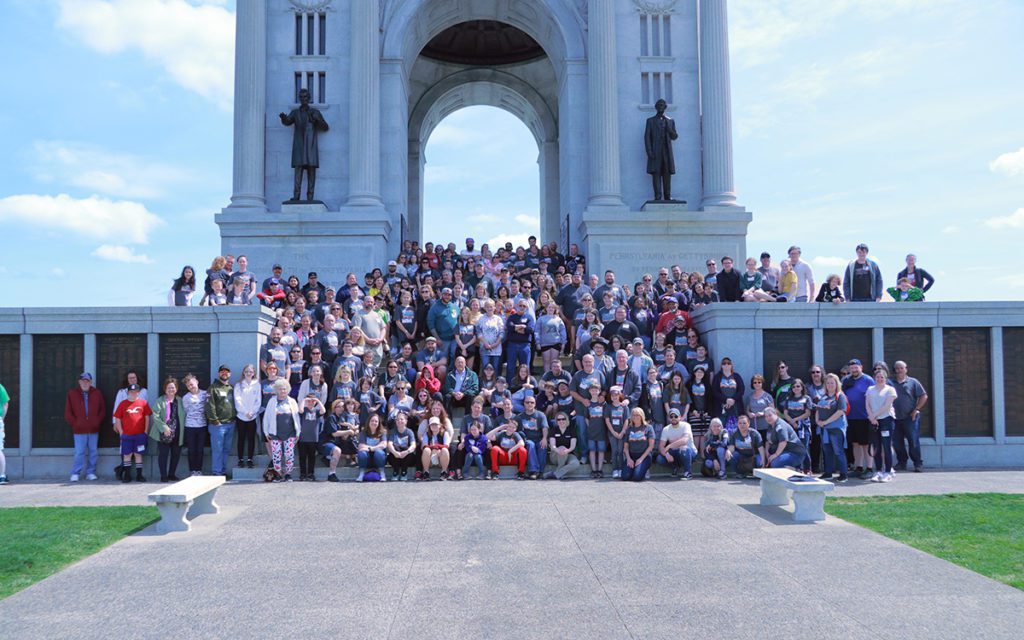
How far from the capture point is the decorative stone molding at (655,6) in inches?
1139

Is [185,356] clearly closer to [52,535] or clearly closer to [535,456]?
[535,456]

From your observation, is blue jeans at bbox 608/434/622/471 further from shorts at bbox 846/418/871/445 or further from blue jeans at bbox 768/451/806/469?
shorts at bbox 846/418/871/445

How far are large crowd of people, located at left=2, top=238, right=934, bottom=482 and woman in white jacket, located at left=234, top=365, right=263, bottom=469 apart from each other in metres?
0.03

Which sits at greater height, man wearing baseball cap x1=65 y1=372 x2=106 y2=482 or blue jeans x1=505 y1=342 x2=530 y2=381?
blue jeans x1=505 y1=342 x2=530 y2=381

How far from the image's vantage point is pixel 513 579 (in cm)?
814

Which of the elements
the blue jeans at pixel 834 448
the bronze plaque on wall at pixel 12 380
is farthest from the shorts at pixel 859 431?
the bronze plaque on wall at pixel 12 380

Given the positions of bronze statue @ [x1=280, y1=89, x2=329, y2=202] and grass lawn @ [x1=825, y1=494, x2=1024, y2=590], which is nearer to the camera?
grass lawn @ [x1=825, y1=494, x2=1024, y2=590]

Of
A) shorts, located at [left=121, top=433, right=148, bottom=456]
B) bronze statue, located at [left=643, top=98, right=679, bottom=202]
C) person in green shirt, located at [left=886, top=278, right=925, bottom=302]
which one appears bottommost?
shorts, located at [left=121, top=433, right=148, bottom=456]

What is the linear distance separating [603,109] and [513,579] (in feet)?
71.8

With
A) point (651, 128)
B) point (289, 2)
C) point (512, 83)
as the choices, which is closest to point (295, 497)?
point (651, 128)

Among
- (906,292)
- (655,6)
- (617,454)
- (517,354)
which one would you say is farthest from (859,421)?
(655,6)

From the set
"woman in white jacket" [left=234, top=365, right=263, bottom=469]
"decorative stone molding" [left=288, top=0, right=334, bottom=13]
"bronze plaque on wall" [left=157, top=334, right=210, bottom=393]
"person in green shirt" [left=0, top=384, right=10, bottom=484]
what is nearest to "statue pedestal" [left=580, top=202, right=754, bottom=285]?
"decorative stone molding" [left=288, top=0, right=334, bottom=13]

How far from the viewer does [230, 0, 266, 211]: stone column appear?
27.3 meters

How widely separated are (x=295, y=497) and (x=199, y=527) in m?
2.33
